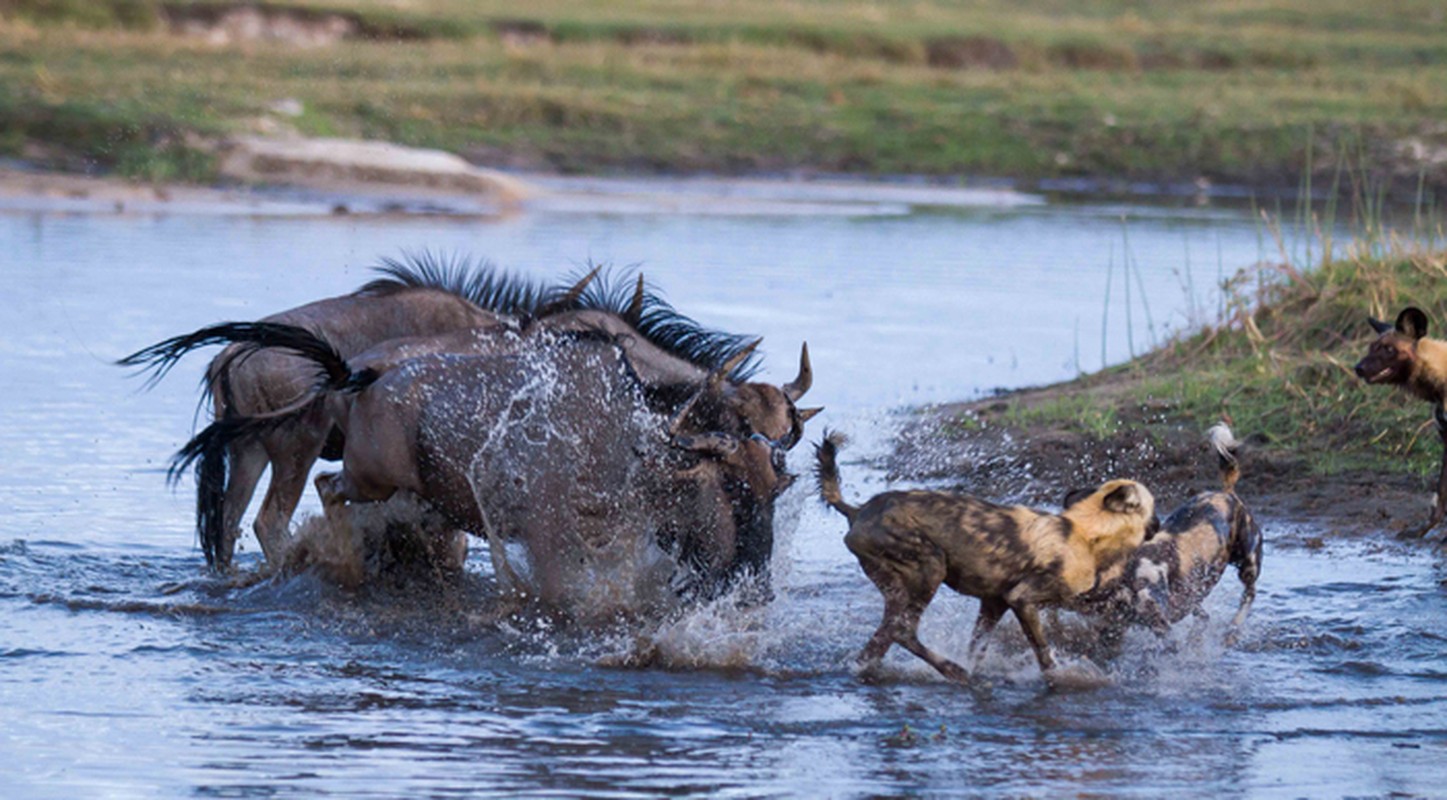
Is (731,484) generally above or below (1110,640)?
above

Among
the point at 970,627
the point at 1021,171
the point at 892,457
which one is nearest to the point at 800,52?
the point at 1021,171

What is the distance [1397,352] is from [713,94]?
23.4m

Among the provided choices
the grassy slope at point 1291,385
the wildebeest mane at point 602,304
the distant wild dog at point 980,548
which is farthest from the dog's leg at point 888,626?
the grassy slope at point 1291,385

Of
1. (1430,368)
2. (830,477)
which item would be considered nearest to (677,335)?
(830,477)

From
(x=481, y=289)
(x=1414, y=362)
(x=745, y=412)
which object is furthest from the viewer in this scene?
(x=1414, y=362)

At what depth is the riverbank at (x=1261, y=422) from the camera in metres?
9.28

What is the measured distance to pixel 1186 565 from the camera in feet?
22.9

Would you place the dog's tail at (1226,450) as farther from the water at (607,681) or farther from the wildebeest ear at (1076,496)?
the wildebeest ear at (1076,496)

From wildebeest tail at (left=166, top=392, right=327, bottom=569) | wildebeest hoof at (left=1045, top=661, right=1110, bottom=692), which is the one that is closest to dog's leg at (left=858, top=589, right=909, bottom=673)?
wildebeest hoof at (left=1045, top=661, right=1110, bottom=692)

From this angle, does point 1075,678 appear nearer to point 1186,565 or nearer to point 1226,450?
point 1186,565

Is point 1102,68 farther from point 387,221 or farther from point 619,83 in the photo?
point 387,221

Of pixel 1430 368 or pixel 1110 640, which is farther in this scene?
pixel 1430 368

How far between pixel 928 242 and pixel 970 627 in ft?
43.0

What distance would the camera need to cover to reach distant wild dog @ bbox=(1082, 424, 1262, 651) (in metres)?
6.82
